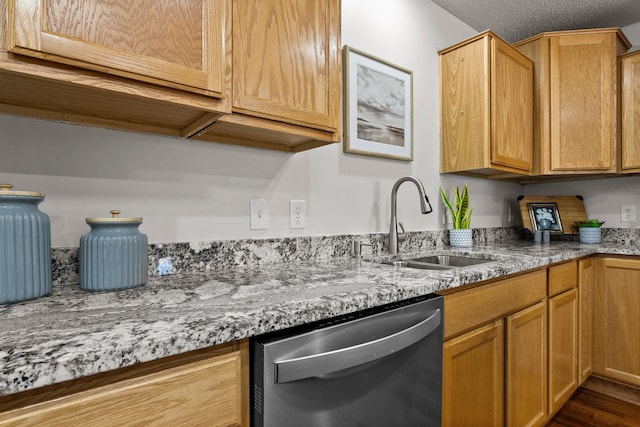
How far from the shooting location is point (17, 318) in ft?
2.21

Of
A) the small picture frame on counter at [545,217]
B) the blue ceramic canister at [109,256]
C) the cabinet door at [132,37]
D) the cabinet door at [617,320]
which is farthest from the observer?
the small picture frame on counter at [545,217]

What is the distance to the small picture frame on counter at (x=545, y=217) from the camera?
2.63 metres

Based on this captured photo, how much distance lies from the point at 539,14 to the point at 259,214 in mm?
2249

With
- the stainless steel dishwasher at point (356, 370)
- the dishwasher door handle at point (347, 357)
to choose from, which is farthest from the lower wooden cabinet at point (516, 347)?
the dishwasher door handle at point (347, 357)

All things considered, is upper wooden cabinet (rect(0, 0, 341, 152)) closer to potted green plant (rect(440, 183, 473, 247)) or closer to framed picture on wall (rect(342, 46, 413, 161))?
framed picture on wall (rect(342, 46, 413, 161))

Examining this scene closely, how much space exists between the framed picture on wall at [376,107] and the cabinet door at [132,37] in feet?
2.80

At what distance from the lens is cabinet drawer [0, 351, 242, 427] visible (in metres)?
0.52

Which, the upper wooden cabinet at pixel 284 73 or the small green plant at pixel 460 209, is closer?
the upper wooden cabinet at pixel 284 73

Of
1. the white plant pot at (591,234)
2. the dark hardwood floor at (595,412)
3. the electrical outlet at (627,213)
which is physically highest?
the electrical outlet at (627,213)

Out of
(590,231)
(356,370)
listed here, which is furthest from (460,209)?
(356,370)

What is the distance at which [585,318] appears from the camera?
2.04 m

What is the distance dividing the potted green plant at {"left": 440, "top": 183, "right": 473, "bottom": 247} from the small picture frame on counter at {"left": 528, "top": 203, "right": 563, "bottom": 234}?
82cm

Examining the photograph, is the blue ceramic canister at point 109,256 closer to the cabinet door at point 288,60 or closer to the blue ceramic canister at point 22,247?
the blue ceramic canister at point 22,247

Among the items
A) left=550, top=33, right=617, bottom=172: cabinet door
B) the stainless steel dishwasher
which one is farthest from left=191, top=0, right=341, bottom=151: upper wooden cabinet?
left=550, top=33, right=617, bottom=172: cabinet door
